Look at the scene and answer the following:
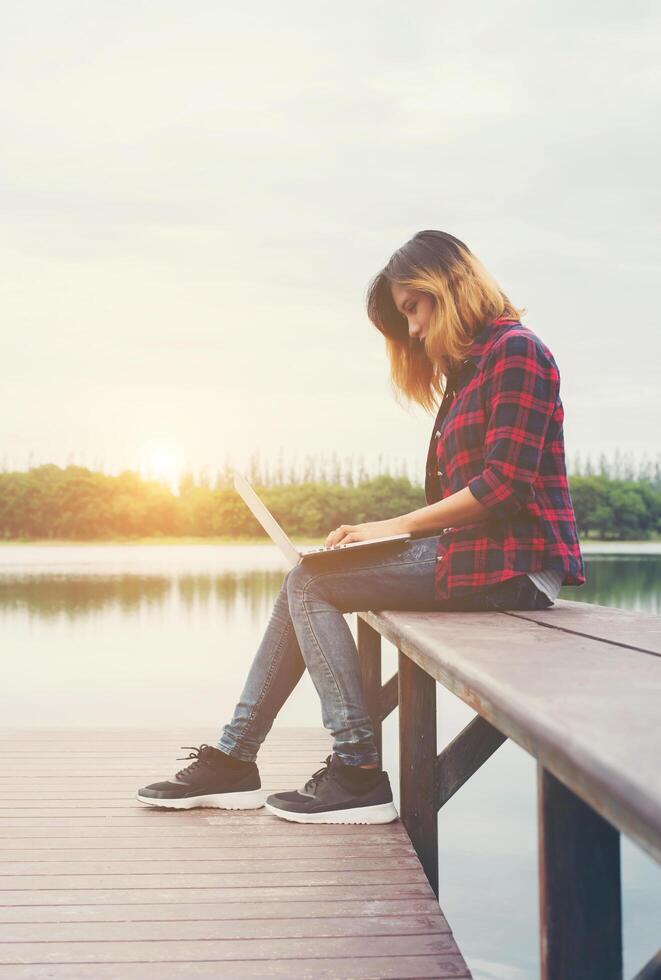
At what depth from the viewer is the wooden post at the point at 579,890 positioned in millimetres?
1123

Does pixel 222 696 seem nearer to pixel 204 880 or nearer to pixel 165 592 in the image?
pixel 204 880

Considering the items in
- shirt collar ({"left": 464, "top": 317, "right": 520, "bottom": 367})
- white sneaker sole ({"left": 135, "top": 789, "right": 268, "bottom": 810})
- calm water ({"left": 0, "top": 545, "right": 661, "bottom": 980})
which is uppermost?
shirt collar ({"left": 464, "top": 317, "right": 520, "bottom": 367})

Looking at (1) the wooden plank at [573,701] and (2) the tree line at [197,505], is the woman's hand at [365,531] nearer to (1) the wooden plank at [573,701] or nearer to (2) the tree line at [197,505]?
(1) the wooden plank at [573,701]

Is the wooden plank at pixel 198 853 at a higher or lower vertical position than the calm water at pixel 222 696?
higher

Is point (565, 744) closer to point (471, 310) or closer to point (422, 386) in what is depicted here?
point (471, 310)

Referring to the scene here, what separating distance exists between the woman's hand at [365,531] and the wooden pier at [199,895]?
72cm

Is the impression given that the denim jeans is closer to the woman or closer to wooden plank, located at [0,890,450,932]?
the woman

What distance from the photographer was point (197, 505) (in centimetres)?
5756

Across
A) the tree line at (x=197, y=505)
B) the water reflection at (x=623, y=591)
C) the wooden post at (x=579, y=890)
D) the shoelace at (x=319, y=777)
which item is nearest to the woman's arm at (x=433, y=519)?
the shoelace at (x=319, y=777)

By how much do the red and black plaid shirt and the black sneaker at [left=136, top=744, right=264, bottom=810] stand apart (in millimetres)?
798

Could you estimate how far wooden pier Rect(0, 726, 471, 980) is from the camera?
175 centimetres

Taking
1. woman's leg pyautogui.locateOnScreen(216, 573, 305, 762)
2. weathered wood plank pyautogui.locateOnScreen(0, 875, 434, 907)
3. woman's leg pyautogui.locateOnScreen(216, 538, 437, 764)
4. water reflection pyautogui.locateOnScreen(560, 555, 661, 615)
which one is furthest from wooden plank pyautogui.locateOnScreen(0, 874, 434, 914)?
water reflection pyautogui.locateOnScreen(560, 555, 661, 615)

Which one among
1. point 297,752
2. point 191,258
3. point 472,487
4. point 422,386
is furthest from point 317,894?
point 191,258

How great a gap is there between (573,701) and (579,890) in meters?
0.22
